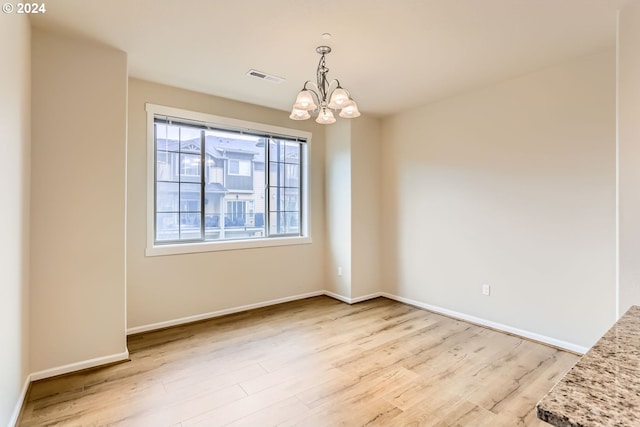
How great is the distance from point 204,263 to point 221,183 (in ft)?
3.28

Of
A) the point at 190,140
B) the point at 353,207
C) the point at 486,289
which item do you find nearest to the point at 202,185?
the point at 190,140

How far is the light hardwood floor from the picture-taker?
204 cm

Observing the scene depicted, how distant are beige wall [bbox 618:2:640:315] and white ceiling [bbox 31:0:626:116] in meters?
0.21

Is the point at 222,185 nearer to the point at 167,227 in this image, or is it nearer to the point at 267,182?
the point at 267,182

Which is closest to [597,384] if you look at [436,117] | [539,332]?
[539,332]

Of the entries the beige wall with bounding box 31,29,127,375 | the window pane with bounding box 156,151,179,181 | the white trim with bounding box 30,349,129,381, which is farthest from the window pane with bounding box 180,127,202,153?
the white trim with bounding box 30,349,129,381

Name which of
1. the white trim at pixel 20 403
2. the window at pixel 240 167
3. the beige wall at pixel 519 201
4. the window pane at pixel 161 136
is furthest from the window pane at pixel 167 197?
the beige wall at pixel 519 201

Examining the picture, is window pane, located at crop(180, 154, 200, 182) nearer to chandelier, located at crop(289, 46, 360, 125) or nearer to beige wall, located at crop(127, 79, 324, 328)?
beige wall, located at crop(127, 79, 324, 328)

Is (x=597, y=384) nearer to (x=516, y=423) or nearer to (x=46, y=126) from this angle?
(x=516, y=423)

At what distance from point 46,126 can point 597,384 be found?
3368mm

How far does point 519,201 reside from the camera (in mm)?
3291

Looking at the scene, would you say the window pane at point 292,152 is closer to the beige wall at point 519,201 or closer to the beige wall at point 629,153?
the beige wall at point 519,201

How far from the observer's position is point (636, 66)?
2.14 m

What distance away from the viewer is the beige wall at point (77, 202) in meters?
2.41
